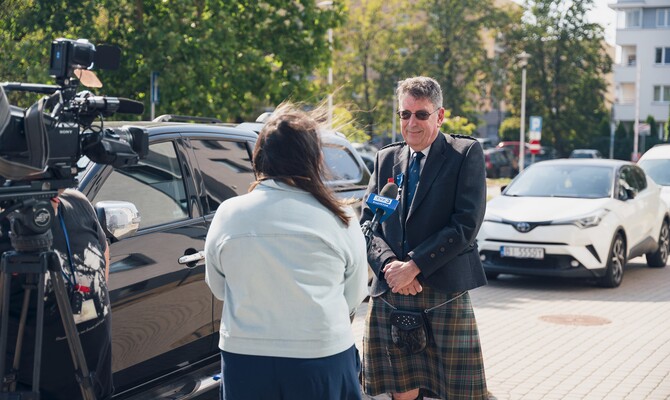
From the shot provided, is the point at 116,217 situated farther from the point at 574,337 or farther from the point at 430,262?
the point at 574,337

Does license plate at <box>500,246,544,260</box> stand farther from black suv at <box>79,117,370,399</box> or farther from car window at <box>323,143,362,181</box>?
black suv at <box>79,117,370,399</box>

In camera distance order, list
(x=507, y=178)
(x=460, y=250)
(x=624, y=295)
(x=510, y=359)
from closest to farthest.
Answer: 1. (x=460, y=250)
2. (x=510, y=359)
3. (x=624, y=295)
4. (x=507, y=178)

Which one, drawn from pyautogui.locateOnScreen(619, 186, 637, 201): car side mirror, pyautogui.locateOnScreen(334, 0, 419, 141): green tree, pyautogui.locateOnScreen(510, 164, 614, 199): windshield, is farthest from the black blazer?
pyautogui.locateOnScreen(334, 0, 419, 141): green tree

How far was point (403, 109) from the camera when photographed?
14.8 feet

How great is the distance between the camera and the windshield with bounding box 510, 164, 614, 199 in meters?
12.0

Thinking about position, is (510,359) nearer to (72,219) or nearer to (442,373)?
(442,373)

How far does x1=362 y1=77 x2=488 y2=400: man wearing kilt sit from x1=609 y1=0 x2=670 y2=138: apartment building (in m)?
73.0

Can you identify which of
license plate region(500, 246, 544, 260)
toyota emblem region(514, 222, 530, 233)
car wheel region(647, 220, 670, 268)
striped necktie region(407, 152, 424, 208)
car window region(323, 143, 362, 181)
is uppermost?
striped necktie region(407, 152, 424, 208)

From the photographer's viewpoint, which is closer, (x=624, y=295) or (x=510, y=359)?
(x=510, y=359)

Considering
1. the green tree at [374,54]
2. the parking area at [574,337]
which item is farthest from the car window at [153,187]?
the green tree at [374,54]

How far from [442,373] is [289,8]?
17.3m

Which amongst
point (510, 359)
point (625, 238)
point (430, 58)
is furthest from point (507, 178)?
point (510, 359)

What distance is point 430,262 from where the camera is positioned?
432cm

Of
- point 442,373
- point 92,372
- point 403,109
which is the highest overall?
point 403,109
